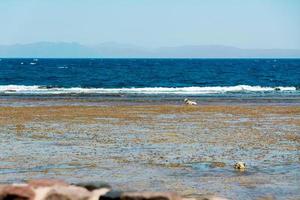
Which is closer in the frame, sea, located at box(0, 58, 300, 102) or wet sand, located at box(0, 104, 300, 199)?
wet sand, located at box(0, 104, 300, 199)

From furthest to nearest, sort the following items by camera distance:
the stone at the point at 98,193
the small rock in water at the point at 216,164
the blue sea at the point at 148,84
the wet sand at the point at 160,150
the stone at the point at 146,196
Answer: the blue sea at the point at 148,84, the small rock in water at the point at 216,164, the wet sand at the point at 160,150, the stone at the point at 98,193, the stone at the point at 146,196

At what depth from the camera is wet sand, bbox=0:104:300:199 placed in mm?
15352

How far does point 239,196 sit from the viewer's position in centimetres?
1378

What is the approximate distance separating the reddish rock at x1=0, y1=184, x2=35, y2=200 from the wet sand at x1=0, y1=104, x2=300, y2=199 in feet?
18.9

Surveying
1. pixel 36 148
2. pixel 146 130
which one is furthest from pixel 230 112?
pixel 36 148

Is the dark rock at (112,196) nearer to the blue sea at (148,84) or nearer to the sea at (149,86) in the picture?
the sea at (149,86)

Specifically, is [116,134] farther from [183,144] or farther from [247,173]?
[247,173]

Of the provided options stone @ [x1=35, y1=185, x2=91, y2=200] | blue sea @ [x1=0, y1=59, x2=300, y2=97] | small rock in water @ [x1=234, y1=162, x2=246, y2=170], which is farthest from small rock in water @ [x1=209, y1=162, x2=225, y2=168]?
blue sea @ [x1=0, y1=59, x2=300, y2=97]

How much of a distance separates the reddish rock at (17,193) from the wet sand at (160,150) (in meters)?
5.75

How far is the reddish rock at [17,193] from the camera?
28.5 feet

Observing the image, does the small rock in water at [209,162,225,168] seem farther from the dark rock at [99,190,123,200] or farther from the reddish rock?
the reddish rock

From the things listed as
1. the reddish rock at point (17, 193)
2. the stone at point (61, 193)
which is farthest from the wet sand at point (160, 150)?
the reddish rock at point (17, 193)

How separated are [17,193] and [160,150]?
39.4 ft

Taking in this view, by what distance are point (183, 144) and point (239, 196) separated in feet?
26.8
